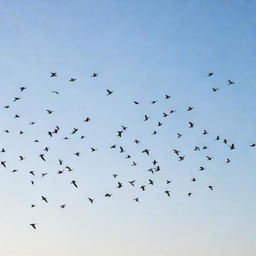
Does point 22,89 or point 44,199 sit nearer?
point 22,89

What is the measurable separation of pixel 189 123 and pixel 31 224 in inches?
857

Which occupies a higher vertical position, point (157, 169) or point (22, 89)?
point (22, 89)

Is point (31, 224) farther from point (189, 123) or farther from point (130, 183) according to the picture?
point (189, 123)

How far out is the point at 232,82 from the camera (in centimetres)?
6378

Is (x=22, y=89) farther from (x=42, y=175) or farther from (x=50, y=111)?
(x=42, y=175)

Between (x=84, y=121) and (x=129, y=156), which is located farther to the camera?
(x=129, y=156)

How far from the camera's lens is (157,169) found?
6400 cm

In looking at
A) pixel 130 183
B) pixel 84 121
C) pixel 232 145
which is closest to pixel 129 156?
pixel 130 183

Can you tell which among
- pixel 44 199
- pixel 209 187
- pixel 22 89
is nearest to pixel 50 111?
pixel 22 89

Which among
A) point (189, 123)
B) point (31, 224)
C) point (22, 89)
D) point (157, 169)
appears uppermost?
point (22, 89)

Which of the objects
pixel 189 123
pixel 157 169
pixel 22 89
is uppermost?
pixel 22 89

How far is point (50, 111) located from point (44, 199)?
416 inches

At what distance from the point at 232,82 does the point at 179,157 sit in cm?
1086

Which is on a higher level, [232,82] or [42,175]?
[232,82]
